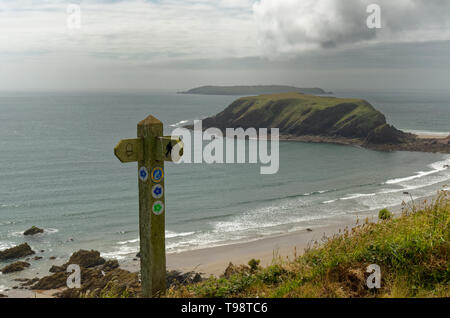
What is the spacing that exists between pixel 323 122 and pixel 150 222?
99.8 m

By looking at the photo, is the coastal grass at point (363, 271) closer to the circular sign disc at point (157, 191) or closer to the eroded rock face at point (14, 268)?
the circular sign disc at point (157, 191)

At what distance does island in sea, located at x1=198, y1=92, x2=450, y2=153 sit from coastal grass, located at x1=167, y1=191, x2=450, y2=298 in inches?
3169

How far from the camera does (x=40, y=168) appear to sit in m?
58.0

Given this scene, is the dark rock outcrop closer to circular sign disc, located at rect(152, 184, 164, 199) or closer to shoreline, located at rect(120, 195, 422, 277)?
shoreline, located at rect(120, 195, 422, 277)

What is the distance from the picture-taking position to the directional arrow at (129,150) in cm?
495

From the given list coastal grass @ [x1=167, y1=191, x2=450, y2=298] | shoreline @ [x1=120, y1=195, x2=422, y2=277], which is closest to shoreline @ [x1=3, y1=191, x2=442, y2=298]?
shoreline @ [x1=120, y1=195, x2=422, y2=277]

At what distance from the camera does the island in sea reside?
3381 inches

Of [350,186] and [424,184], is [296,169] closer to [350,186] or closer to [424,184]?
[350,186]

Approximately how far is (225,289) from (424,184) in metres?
51.4

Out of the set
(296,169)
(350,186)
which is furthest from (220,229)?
(296,169)

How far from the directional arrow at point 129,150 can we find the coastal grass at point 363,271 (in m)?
1.70

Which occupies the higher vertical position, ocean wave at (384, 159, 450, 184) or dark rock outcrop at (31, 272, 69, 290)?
ocean wave at (384, 159, 450, 184)

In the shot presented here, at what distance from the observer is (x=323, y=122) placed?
10138 cm

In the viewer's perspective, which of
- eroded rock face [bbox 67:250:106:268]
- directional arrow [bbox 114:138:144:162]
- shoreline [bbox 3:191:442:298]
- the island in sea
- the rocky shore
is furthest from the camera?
the island in sea
